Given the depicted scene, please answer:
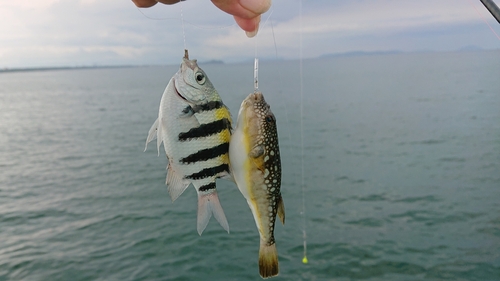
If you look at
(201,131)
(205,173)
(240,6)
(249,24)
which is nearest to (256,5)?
(240,6)

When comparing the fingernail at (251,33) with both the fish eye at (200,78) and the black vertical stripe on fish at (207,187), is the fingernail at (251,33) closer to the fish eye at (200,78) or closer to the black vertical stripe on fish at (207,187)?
the fish eye at (200,78)

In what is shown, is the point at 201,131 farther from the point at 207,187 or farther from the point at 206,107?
the point at 207,187

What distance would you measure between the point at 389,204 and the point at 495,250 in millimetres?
3978

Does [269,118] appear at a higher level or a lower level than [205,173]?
higher

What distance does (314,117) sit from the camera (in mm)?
35156

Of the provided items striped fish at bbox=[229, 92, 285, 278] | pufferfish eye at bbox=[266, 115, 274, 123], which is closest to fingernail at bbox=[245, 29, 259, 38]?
striped fish at bbox=[229, 92, 285, 278]

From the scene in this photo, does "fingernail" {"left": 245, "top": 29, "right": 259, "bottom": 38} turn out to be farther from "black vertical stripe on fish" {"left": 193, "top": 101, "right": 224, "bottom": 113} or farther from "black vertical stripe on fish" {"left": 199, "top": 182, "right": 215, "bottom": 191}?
"black vertical stripe on fish" {"left": 199, "top": 182, "right": 215, "bottom": 191}

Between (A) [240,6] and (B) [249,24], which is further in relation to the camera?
(B) [249,24]

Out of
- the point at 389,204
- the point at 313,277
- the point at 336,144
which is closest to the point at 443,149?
the point at 336,144

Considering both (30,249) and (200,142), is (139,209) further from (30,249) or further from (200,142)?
(200,142)

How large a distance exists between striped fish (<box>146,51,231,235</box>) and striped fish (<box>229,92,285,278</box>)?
127mm

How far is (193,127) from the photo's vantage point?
106 inches

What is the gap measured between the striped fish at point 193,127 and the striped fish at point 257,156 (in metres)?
0.13

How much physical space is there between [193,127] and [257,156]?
1.56 ft
